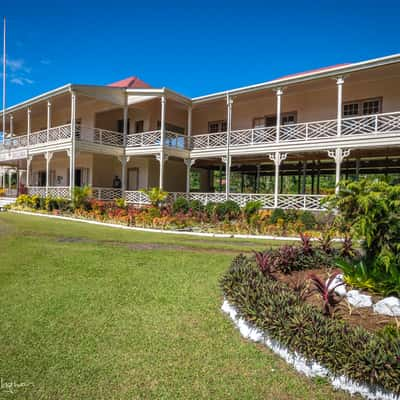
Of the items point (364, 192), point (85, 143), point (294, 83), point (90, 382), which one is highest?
point (294, 83)

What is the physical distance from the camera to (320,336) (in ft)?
10.4

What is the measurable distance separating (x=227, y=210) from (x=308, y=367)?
40.1 ft

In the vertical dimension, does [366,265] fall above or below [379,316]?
above

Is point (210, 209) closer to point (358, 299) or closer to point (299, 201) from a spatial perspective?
point (299, 201)

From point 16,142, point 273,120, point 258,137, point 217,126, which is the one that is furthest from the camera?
point 16,142

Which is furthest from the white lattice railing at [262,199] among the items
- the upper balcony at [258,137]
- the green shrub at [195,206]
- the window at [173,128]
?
the window at [173,128]

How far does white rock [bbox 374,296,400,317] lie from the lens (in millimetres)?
3996

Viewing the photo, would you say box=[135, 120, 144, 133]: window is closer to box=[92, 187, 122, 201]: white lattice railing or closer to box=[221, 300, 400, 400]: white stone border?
box=[92, 187, 122, 201]: white lattice railing

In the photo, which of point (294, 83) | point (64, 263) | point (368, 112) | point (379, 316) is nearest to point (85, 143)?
point (294, 83)

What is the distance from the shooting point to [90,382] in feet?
9.89

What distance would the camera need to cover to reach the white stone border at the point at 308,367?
9.28ft

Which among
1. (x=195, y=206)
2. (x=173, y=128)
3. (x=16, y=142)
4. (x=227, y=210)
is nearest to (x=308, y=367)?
(x=227, y=210)

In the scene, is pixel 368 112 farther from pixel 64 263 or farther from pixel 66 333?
pixel 66 333

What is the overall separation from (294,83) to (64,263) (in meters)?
13.8
